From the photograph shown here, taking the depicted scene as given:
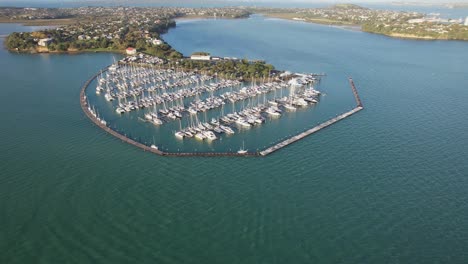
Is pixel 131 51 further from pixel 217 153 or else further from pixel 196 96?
pixel 217 153

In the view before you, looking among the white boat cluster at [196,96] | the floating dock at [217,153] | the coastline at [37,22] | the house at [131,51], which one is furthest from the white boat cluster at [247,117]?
the coastline at [37,22]

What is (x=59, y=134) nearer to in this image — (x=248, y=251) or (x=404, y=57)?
(x=248, y=251)

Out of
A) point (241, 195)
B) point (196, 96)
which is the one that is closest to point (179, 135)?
point (241, 195)

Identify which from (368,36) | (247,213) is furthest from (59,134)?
(368,36)

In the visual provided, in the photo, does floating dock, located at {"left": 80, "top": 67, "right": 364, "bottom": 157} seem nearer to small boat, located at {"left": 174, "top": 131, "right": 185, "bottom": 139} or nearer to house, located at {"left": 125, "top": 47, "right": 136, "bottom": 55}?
small boat, located at {"left": 174, "top": 131, "right": 185, "bottom": 139}

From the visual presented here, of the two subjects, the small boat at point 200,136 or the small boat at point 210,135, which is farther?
the small boat at point 200,136

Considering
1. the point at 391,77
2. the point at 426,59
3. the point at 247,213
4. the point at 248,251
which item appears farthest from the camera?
the point at 426,59

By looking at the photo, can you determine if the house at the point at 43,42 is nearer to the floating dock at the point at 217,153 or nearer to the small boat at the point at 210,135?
the floating dock at the point at 217,153
